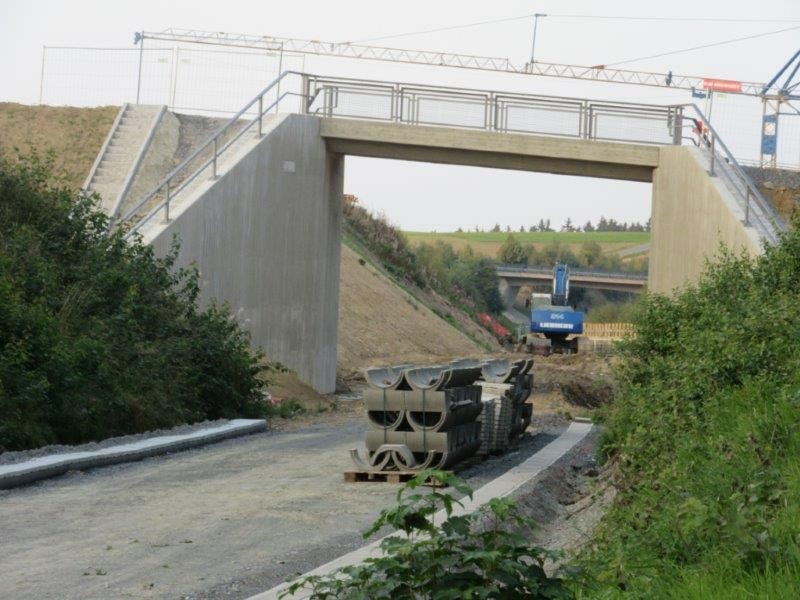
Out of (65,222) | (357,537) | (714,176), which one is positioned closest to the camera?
(357,537)

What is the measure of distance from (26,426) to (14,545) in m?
5.73

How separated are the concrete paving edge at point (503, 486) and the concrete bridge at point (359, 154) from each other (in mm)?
8381

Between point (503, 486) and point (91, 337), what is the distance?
808 centimetres

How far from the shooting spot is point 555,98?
31516 millimetres

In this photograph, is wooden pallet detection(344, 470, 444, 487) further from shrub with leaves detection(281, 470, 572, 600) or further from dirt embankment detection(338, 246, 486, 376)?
dirt embankment detection(338, 246, 486, 376)

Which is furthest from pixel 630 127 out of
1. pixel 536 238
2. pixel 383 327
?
pixel 536 238

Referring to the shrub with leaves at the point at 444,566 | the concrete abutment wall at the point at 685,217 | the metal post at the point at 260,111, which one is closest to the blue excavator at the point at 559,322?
the concrete abutment wall at the point at 685,217

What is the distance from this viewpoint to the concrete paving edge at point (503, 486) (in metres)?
8.95

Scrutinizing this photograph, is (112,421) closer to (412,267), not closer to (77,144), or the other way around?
(77,144)

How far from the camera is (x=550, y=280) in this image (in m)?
99.6

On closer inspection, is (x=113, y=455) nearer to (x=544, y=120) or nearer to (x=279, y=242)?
(x=279, y=242)

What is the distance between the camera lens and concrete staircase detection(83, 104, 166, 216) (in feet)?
108

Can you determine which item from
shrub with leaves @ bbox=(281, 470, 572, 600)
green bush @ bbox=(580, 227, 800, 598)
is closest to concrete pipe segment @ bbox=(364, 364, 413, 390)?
green bush @ bbox=(580, 227, 800, 598)

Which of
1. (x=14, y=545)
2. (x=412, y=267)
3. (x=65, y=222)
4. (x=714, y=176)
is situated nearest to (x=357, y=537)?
(x=14, y=545)
